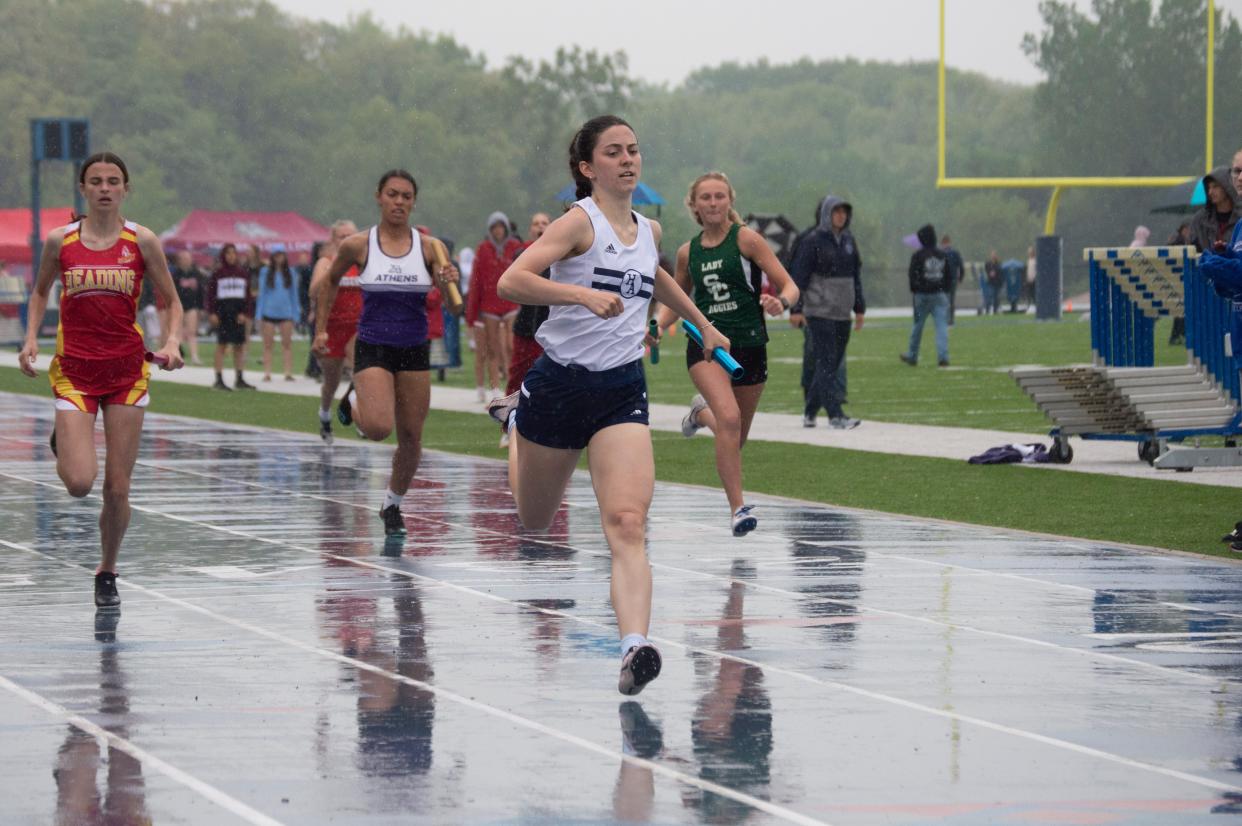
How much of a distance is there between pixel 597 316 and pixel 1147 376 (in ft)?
31.8

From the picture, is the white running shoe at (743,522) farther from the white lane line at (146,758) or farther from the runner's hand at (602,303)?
the white lane line at (146,758)

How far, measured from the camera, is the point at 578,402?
26.3ft

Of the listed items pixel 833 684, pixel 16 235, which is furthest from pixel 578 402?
pixel 16 235

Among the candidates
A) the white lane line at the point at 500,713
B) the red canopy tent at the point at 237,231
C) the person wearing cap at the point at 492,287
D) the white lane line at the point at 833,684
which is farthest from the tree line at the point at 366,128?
the white lane line at the point at 500,713

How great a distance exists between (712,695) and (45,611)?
3444 mm

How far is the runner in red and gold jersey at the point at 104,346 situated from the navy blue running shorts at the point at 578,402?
7.89 feet

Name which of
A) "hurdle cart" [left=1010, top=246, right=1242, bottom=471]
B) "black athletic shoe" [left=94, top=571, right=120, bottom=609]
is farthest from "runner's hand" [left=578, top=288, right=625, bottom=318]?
"hurdle cart" [left=1010, top=246, right=1242, bottom=471]

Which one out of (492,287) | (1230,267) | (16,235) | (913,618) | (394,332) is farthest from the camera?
(16,235)

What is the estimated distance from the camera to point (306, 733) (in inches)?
281

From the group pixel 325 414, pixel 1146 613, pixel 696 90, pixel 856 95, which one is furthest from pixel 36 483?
pixel 696 90

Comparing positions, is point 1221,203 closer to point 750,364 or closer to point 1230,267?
point 1230,267

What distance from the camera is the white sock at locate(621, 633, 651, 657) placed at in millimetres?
7512

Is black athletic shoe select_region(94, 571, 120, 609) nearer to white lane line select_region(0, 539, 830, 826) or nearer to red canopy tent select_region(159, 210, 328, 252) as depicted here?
white lane line select_region(0, 539, 830, 826)

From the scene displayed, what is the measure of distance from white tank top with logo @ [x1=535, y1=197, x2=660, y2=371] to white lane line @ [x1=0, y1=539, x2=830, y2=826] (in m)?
1.23
